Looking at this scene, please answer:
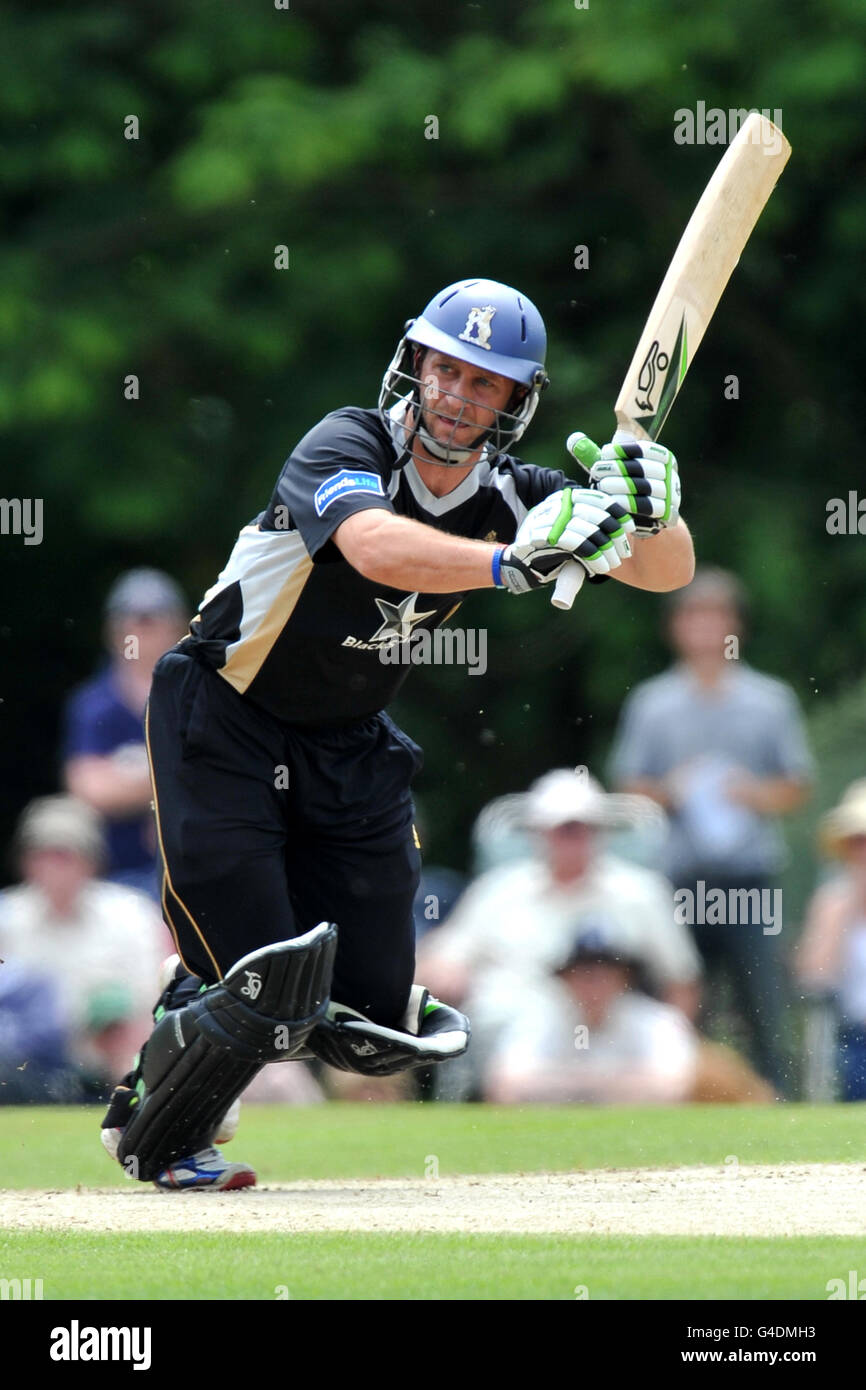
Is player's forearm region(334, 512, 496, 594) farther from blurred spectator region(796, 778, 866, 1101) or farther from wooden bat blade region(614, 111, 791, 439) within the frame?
blurred spectator region(796, 778, 866, 1101)

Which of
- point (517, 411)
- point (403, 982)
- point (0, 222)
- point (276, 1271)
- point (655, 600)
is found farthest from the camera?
point (0, 222)

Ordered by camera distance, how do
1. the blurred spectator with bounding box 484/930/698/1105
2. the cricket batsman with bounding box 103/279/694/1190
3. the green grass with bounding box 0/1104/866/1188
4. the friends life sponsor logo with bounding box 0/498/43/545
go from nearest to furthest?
the cricket batsman with bounding box 103/279/694/1190 < the green grass with bounding box 0/1104/866/1188 < the blurred spectator with bounding box 484/930/698/1105 < the friends life sponsor logo with bounding box 0/498/43/545

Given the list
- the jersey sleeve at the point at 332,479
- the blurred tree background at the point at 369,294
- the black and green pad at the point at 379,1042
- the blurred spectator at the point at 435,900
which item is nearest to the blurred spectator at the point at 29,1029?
the blurred spectator at the point at 435,900

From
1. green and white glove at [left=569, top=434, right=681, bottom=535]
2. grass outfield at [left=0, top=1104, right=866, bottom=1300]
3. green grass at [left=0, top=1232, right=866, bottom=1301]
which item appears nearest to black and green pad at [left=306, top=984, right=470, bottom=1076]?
grass outfield at [left=0, top=1104, right=866, bottom=1300]

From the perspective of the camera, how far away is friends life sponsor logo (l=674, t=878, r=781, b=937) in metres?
6.97

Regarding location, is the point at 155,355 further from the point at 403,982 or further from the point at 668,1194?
the point at 668,1194

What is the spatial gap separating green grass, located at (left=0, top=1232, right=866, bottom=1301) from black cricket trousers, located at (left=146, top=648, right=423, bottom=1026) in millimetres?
834

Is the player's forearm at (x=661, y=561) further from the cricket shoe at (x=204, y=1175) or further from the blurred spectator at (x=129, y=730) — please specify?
the blurred spectator at (x=129, y=730)

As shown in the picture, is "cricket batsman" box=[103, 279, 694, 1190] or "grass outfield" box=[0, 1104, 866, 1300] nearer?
"grass outfield" box=[0, 1104, 866, 1300]

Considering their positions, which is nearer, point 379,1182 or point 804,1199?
point 804,1199

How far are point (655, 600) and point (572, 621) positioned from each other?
0.40 m

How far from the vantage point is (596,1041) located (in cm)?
682

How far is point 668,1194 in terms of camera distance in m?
5.08

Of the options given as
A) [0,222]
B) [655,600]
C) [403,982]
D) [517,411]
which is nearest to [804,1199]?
[403,982]
